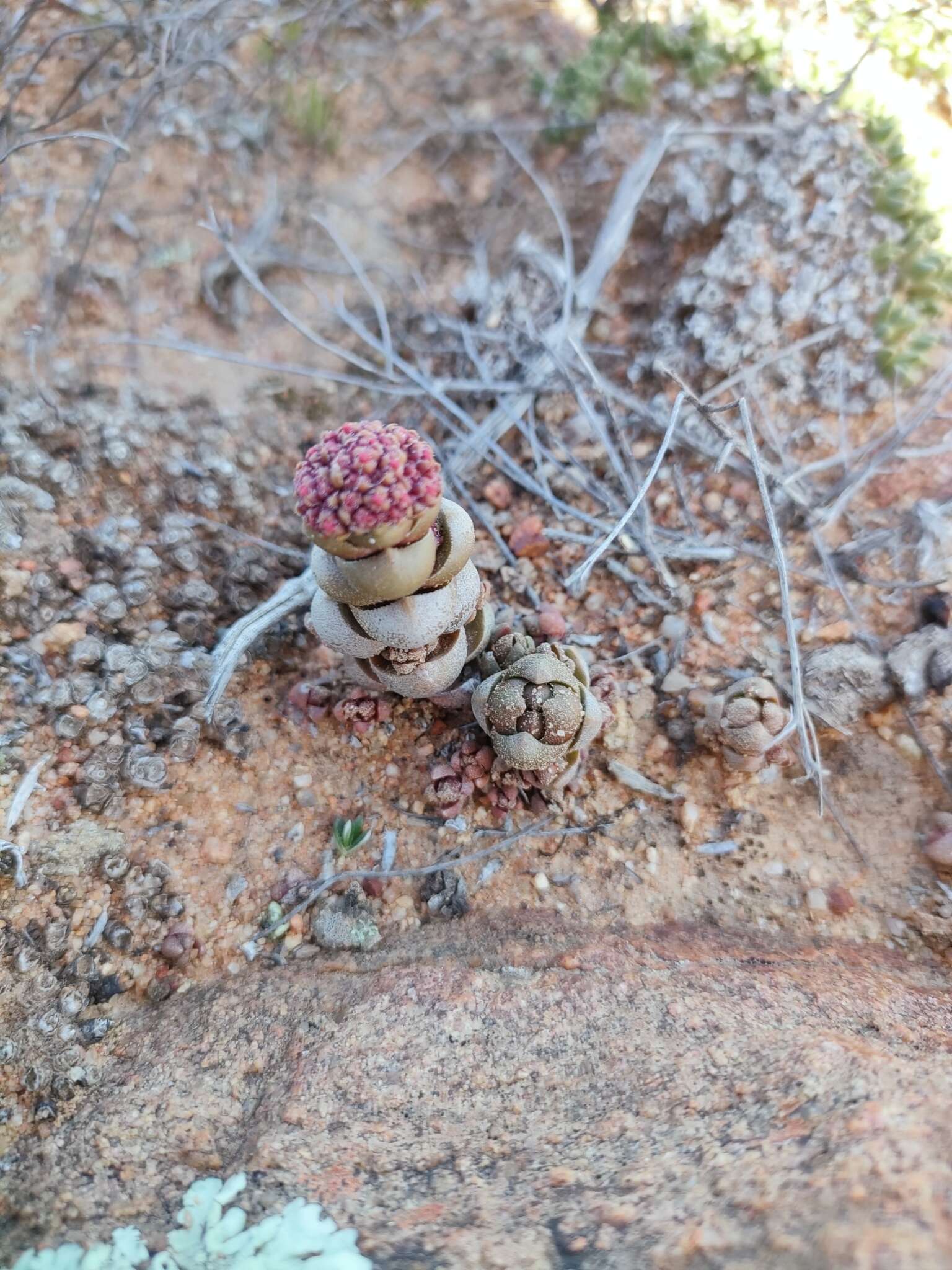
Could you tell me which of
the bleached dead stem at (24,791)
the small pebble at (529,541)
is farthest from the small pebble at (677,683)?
the bleached dead stem at (24,791)

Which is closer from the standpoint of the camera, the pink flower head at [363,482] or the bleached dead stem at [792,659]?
the pink flower head at [363,482]

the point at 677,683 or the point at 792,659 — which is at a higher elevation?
the point at 792,659

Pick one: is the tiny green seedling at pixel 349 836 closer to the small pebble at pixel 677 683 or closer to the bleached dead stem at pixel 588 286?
the small pebble at pixel 677 683

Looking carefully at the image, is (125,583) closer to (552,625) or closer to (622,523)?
(552,625)

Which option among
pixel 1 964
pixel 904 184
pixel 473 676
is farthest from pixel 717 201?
pixel 1 964

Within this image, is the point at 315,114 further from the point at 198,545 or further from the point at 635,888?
the point at 635,888

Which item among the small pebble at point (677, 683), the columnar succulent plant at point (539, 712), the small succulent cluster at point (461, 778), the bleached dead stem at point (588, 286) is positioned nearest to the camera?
the columnar succulent plant at point (539, 712)

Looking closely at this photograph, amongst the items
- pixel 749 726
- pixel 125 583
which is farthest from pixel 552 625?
pixel 125 583
